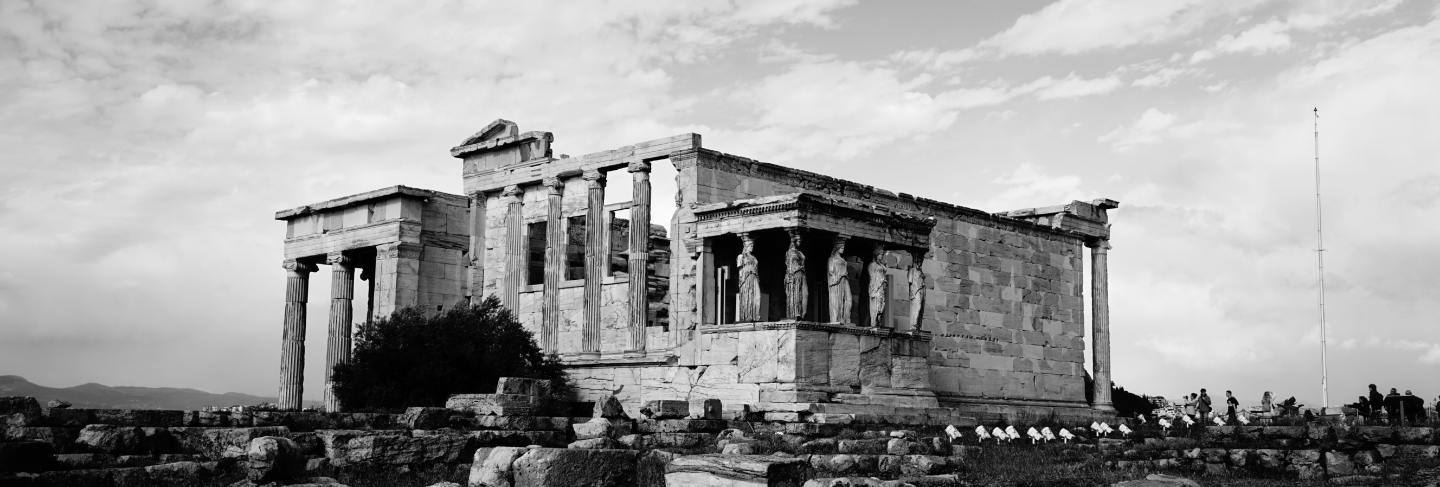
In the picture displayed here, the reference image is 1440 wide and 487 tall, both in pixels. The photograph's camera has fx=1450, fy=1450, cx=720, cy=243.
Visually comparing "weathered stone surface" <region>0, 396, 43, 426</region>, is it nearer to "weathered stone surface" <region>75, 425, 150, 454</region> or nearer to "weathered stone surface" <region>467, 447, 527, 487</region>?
"weathered stone surface" <region>75, 425, 150, 454</region>

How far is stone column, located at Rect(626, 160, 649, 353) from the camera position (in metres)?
28.6

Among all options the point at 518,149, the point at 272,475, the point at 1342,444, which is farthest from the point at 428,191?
the point at 1342,444

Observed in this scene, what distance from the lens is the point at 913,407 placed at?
77.8ft

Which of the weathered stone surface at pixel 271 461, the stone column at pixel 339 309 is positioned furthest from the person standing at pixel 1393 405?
the stone column at pixel 339 309

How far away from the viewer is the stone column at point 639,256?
28.6m

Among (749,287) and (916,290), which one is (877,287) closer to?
(916,290)

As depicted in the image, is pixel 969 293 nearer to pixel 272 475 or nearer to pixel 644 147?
pixel 644 147

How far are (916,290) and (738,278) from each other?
315cm

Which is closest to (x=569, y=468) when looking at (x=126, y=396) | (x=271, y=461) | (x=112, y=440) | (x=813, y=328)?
(x=271, y=461)

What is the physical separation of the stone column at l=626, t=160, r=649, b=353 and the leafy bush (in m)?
1.83

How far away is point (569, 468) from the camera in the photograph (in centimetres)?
1253

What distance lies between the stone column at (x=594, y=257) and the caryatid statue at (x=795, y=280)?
275 inches

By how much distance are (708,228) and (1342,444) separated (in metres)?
11.3

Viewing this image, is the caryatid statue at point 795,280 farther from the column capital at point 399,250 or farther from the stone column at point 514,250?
the column capital at point 399,250
